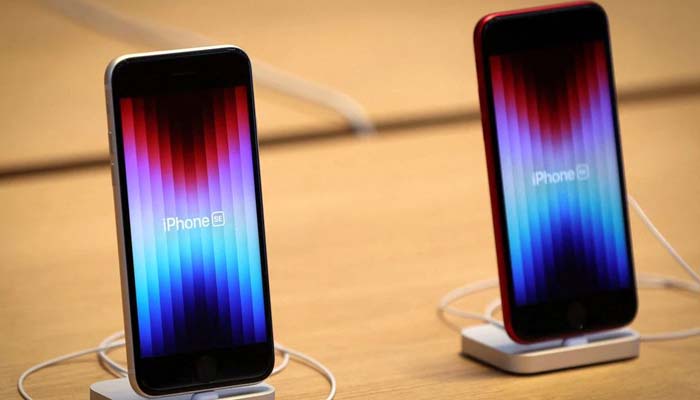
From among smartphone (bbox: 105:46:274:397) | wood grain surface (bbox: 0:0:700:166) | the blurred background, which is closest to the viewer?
smartphone (bbox: 105:46:274:397)

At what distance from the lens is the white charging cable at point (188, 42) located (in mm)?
1532

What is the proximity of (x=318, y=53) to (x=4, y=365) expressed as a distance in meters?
0.96

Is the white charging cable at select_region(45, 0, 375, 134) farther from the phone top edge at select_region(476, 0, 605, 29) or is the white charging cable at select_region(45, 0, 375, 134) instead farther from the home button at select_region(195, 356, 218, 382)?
the home button at select_region(195, 356, 218, 382)

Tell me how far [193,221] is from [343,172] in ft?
1.86

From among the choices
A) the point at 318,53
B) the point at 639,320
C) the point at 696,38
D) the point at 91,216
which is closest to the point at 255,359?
the point at 639,320

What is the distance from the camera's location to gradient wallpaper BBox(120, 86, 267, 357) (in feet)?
2.48

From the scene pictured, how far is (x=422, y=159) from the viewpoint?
1353 millimetres

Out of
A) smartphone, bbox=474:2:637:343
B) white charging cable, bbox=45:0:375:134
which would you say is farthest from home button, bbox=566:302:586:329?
white charging cable, bbox=45:0:375:134

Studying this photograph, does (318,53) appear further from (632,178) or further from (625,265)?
(625,265)

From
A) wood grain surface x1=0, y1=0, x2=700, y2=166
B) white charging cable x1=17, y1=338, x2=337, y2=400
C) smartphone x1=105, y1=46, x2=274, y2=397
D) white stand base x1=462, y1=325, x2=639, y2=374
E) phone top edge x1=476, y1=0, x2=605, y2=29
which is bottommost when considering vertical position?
white stand base x1=462, y1=325, x2=639, y2=374

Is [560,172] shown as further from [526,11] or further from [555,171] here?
[526,11]

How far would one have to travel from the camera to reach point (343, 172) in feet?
4.35

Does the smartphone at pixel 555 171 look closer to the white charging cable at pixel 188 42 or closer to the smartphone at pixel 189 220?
the smartphone at pixel 189 220

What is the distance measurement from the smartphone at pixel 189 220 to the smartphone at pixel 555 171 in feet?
0.55
